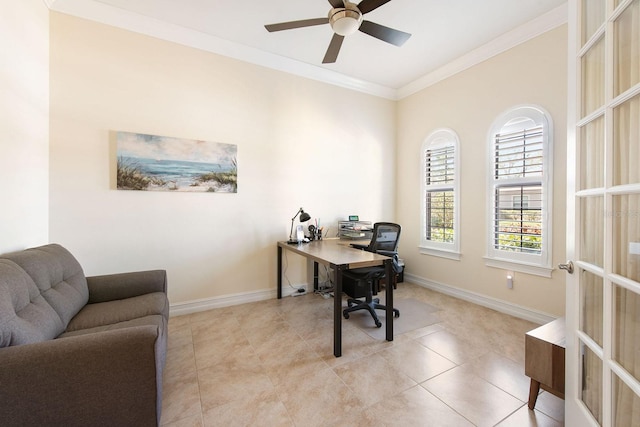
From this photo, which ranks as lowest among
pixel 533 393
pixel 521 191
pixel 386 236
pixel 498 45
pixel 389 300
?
pixel 533 393

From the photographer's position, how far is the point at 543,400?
1613 mm

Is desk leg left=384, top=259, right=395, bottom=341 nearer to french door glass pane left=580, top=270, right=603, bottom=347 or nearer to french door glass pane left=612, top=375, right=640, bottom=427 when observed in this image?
french door glass pane left=580, top=270, right=603, bottom=347

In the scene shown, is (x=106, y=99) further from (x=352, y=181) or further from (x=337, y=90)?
(x=352, y=181)

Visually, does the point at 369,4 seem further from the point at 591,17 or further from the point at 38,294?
the point at 38,294

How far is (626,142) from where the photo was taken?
94cm

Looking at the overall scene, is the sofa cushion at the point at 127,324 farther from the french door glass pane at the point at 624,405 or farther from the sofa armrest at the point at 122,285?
the french door glass pane at the point at 624,405

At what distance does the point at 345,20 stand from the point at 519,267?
301 cm

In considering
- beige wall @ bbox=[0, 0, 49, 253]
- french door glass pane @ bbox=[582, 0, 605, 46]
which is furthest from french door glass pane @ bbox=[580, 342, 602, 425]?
beige wall @ bbox=[0, 0, 49, 253]

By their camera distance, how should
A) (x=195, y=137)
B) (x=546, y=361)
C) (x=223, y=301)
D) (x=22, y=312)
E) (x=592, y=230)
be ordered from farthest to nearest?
(x=223, y=301) → (x=195, y=137) → (x=546, y=361) → (x=22, y=312) → (x=592, y=230)

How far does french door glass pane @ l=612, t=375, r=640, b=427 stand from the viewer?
34.3 inches

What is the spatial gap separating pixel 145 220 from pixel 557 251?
13.8ft

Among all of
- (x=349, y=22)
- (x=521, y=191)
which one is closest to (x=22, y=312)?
(x=349, y=22)

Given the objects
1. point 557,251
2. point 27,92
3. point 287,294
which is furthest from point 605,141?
point 27,92

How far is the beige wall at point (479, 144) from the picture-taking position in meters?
2.57
